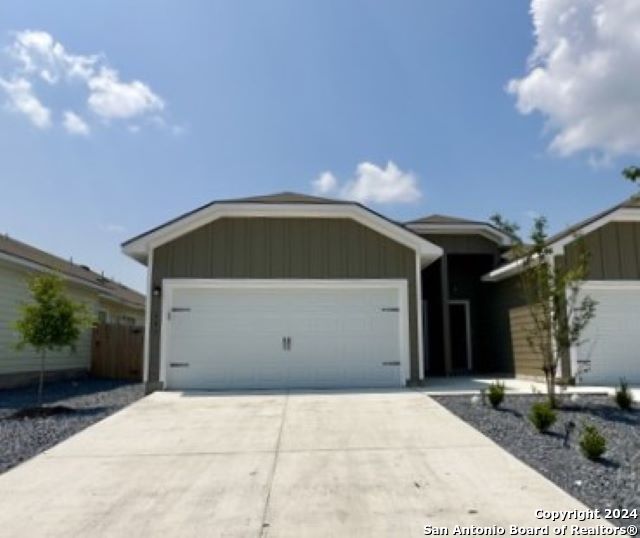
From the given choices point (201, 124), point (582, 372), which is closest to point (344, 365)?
point (582, 372)

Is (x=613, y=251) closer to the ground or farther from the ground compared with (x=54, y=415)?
farther from the ground

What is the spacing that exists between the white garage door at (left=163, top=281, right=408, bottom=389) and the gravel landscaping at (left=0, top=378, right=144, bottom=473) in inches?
62.4

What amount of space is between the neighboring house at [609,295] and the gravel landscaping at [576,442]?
2.60 metres

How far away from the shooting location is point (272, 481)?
5164 mm

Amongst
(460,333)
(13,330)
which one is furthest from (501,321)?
(13,330)

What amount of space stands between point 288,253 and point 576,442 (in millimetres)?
7276

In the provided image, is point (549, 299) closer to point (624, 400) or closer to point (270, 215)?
point (624, 400)

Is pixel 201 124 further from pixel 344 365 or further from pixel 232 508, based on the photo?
pixel 232 508

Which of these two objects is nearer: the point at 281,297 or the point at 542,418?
the point at 542,418

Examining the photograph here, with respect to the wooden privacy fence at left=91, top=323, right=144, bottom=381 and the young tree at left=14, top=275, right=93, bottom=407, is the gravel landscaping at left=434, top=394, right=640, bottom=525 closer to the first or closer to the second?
the young tree at left=14, top=275, right=93, bottom=407

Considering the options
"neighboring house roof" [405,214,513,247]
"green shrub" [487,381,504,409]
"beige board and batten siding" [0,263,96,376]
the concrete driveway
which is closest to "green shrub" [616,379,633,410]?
"green shrub" [487,381,504,409]

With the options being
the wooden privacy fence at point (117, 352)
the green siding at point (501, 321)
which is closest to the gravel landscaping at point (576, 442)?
the green siding at point (501, 321)

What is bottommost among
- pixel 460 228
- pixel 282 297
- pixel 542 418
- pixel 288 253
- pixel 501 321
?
pixel 542 418

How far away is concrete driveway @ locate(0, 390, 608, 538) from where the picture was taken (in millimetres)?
4152
